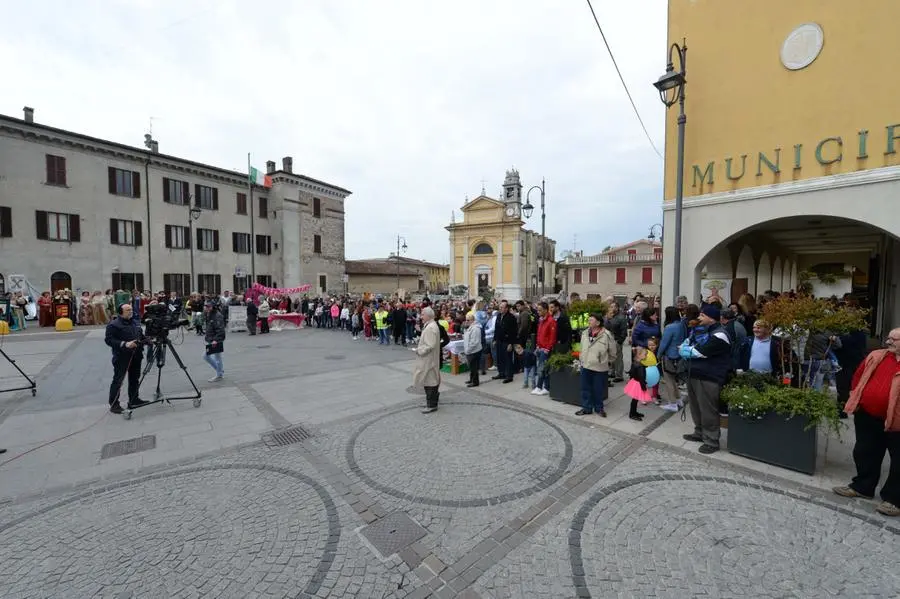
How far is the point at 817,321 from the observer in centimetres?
504

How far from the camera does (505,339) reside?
8.63 metres

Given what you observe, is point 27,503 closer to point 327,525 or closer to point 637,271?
point 327,525

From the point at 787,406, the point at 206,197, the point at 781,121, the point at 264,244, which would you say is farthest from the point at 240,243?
the point at 787,406

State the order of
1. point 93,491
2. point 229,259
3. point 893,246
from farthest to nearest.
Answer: point 229,259 < point 893,246 < point 93,491

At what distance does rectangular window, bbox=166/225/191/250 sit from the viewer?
27.8 m

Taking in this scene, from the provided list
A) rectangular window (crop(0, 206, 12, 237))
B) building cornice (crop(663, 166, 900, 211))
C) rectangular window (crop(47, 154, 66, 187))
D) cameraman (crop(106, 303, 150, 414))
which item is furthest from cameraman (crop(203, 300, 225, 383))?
rectangular window (crop(47, 154, 66, 187))

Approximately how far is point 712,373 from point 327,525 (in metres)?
5.08

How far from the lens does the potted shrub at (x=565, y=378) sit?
7.05 meters

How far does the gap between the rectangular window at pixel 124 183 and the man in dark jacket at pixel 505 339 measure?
97.4ft

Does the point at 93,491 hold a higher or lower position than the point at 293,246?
lower

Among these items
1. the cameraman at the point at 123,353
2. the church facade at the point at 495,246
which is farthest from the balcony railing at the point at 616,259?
the cameraman at the point at 123,353

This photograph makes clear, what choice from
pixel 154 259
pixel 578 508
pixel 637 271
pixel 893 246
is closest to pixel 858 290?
pixel 893 246

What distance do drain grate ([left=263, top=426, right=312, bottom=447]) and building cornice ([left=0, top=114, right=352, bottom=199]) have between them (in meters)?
29.1

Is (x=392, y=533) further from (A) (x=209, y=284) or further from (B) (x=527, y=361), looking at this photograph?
(A) (x=209, y=284)
